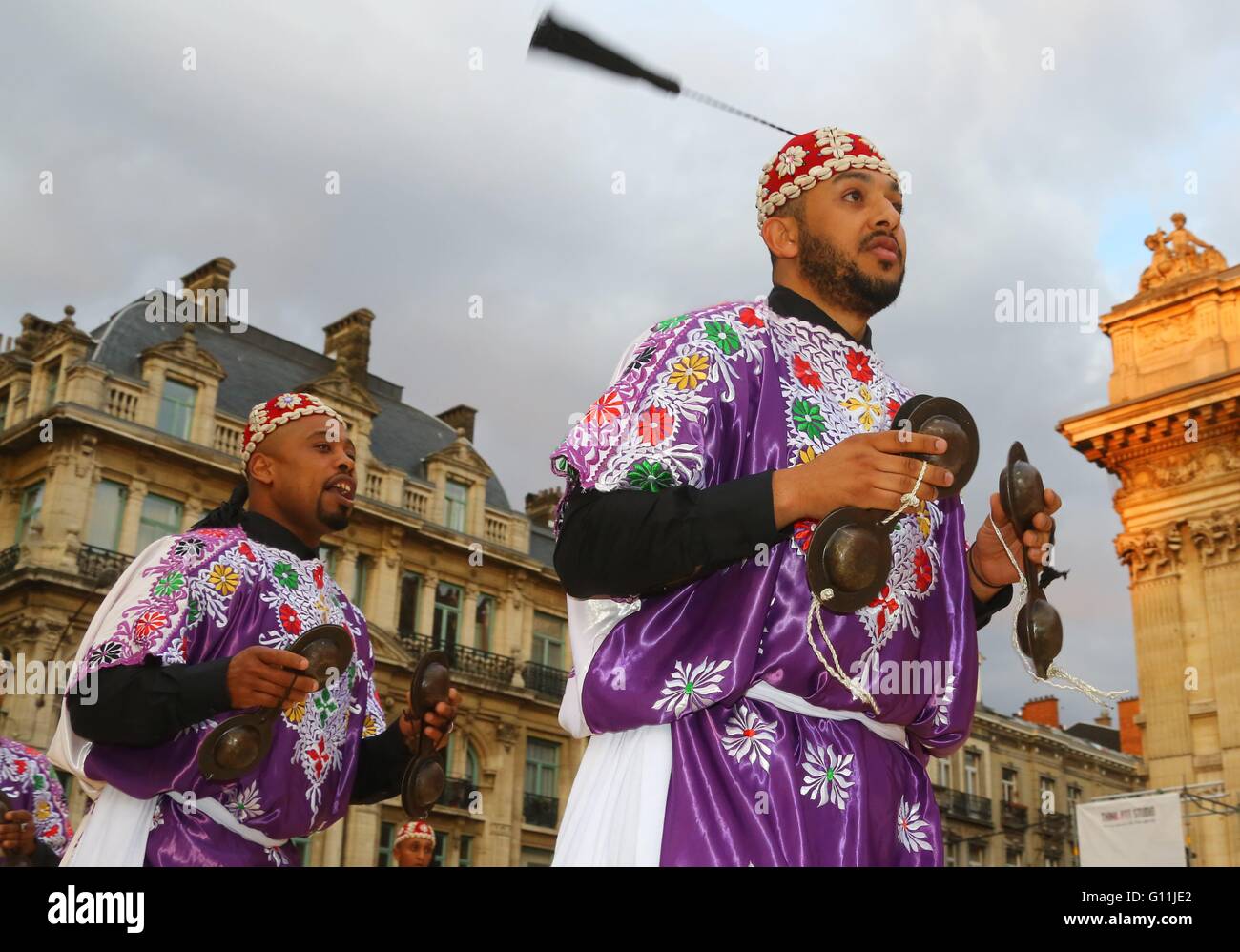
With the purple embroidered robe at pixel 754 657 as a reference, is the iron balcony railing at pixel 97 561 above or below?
above

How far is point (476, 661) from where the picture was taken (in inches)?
1288

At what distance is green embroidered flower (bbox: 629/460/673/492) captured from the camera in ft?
8.31

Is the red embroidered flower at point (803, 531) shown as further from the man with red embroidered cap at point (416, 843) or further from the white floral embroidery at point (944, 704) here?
the man with red embroidered cap at point (416, 843)

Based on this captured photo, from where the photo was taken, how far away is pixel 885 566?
2.31 metres

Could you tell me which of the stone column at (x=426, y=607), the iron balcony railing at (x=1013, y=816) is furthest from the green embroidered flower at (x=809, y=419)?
the iron balcony railing at (x=1013, y=816)

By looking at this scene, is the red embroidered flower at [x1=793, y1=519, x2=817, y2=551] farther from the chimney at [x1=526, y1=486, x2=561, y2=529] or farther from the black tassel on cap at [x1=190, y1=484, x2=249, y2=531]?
the chimney at [x1=526, y1=486, x2=561, y2=529]

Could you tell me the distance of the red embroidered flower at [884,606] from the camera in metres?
2.70

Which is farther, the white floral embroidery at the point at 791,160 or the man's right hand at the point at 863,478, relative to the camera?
the white floral embroidery at the point at 791,160

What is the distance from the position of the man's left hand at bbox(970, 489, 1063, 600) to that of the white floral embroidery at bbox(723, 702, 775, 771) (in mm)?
645

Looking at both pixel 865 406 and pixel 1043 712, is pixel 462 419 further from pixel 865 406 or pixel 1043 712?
pixel 865 406

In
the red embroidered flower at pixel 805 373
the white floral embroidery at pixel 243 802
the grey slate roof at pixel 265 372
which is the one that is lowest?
the white floral embroidery at pixel 243 802

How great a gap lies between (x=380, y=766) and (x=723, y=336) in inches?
101

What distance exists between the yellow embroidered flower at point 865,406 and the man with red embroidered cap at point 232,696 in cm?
169

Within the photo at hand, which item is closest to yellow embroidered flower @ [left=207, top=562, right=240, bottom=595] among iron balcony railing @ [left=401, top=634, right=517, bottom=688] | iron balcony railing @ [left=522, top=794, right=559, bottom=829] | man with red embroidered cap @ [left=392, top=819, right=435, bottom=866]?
man with red embroidered cap @ [left=392, top=819, right=435, bottom=866]
